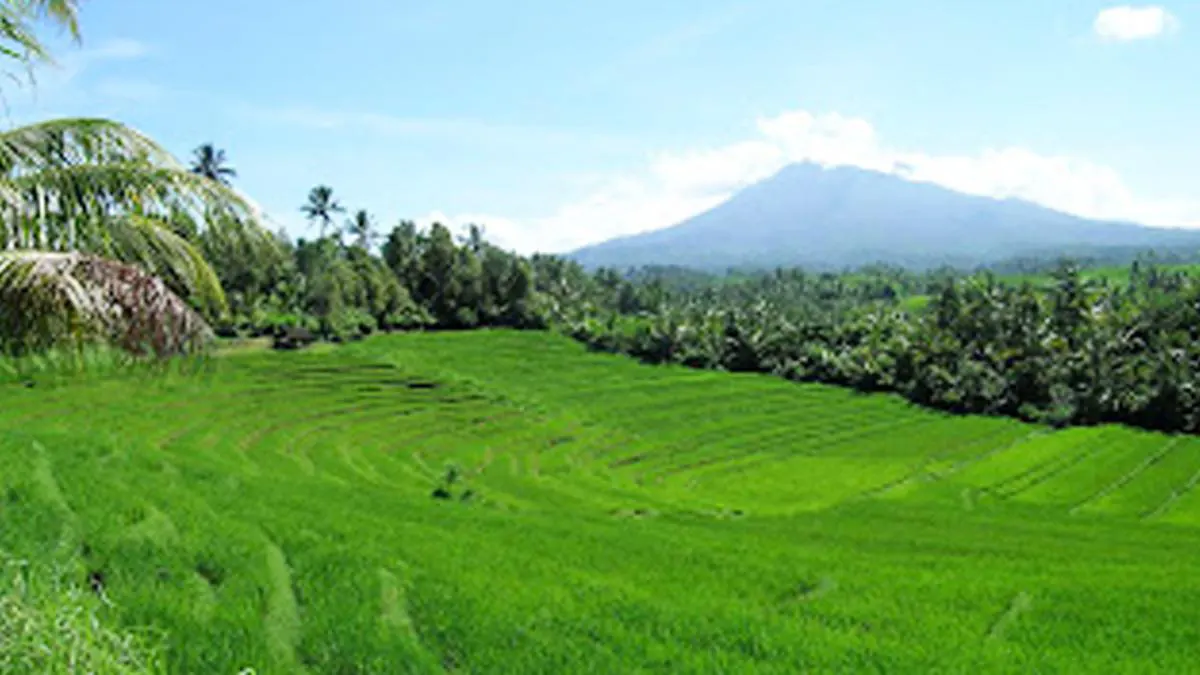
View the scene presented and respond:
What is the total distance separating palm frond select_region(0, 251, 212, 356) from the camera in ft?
13.3

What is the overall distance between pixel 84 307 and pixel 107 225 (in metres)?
1.18

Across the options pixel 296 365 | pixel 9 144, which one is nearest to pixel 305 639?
pixel 9 144

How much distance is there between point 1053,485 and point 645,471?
1403 cm

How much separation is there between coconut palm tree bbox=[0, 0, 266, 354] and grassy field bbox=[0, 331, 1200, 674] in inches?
23.9

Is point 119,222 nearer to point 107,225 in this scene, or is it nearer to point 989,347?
point 107,225

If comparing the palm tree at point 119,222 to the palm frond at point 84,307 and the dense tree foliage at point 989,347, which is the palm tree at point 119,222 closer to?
the palm frond at point 84,307

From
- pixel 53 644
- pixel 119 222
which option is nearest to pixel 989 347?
pixel 119 222

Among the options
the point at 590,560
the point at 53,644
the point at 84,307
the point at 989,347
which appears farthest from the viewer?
the point at 989,347

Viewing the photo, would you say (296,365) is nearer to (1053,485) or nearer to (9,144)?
(1053,485)

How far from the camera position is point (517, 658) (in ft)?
14.1

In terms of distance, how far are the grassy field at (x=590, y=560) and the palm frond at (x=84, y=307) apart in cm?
52

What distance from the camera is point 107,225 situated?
5.01 meters

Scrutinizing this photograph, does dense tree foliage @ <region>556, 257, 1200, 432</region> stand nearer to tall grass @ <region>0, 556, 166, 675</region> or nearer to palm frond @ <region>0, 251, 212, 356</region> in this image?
palm frond @ <region>0, 251, 212, 356</region>

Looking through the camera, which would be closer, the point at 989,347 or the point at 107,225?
the point at 107,225
